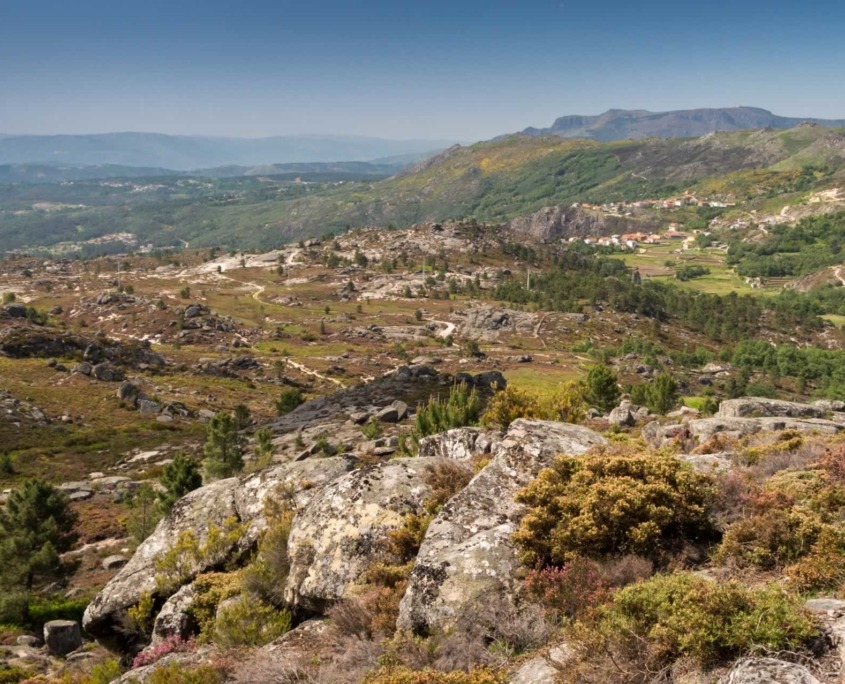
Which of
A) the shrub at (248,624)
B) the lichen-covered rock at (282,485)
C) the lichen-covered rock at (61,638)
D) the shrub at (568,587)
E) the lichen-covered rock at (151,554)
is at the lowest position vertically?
the lichen-covered rock at (61,638)

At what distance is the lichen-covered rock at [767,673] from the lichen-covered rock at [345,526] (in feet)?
32.8

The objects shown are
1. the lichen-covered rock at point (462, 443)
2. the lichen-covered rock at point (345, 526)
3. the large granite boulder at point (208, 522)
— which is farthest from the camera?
the lichen-covered rock at point (462, 443)

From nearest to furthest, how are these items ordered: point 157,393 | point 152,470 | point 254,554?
point 254,554 → point 152,470 → point 157,393

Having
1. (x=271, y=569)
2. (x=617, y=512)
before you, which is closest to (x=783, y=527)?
(x=617, y=512)

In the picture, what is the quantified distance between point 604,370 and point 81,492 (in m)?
52.8

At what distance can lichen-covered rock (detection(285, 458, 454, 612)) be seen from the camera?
16.1 meters

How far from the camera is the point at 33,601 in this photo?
30.8 metres

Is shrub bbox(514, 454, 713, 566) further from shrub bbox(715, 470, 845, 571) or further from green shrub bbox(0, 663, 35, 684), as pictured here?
green shrub bbox(0, 663, 35, 684)

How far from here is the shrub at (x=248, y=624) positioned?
15.5 meters

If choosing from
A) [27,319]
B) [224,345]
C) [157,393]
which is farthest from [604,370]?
→ [27,319]

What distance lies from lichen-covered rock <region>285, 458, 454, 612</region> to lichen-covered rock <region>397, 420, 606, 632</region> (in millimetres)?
2122

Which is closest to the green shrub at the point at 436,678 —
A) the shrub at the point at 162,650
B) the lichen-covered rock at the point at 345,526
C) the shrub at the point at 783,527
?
the lichen-covered rock at the point at 345,526

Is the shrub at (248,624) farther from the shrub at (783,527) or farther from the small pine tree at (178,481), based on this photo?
the small pine tree at (178,481)

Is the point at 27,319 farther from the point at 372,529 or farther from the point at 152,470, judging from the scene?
the point at 372,529
